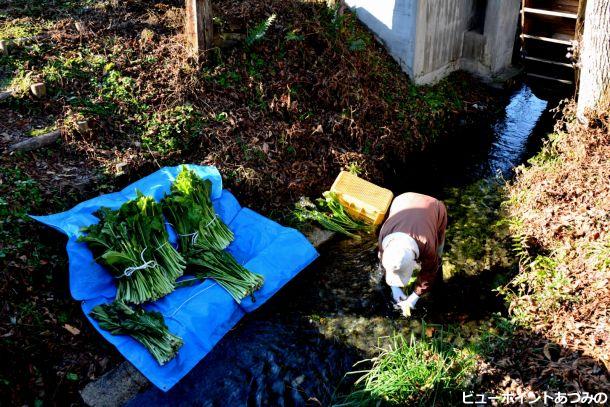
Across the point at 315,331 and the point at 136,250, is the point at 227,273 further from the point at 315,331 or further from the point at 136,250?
the point at 315,331

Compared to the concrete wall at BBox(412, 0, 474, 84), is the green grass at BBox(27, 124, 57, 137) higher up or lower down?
lower down

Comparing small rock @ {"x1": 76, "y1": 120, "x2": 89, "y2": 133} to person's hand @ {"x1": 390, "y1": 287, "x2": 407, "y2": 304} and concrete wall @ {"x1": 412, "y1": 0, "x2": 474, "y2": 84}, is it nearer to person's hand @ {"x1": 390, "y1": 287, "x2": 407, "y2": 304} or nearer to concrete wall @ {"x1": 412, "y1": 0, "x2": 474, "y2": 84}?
person's hand @ {"x1": 390, "y1": 287, "x2": 407, "y2": 304}

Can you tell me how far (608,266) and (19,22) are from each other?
11.2m

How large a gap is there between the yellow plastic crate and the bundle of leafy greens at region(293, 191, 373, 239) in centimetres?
9

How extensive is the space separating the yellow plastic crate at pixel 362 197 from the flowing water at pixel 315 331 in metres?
0.48

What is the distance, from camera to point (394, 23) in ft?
37.5

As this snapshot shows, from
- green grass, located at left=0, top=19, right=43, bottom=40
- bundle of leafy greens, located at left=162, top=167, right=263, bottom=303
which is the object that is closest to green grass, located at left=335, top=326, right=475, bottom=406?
bundle of leafy greens, located at left=162, top=167, right=263, bottom=303

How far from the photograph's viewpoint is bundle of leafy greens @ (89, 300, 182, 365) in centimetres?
541

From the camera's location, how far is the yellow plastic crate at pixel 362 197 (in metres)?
7.76

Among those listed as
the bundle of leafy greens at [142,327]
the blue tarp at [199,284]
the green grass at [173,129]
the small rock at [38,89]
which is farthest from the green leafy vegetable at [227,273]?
the small rock at [38,89]

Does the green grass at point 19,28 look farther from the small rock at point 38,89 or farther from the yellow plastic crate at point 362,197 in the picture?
the yellow plastic crate at point 362,197

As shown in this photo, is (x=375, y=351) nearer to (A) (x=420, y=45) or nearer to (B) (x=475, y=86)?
(A) (x=420, y=45)

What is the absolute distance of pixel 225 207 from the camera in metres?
7.40

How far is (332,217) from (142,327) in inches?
145
